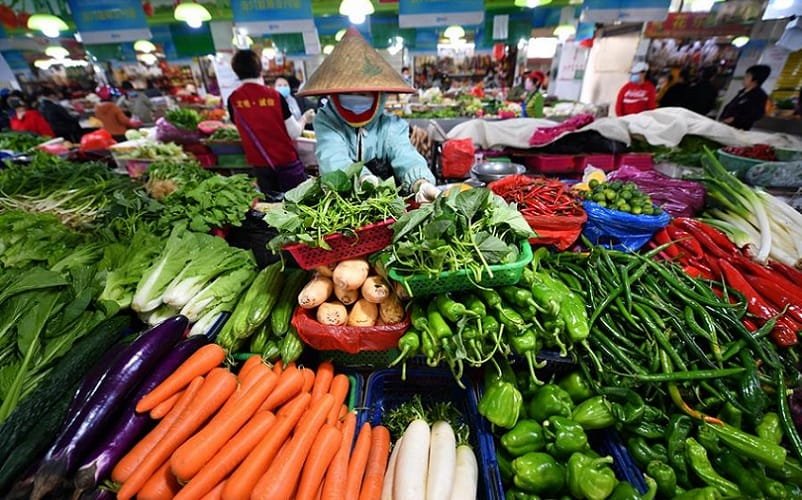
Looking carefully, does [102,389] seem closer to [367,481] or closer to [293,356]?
[293,356]

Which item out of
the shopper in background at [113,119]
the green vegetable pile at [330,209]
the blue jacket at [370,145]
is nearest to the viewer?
the green vegetable pile at [330,209]

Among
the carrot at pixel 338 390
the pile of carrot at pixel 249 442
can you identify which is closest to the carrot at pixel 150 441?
the pile of carrot at pixel 249 442

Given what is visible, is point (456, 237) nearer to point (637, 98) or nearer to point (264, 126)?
point (264, 126)

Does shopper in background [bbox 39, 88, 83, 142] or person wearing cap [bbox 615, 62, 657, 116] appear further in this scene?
shopper in background [bbox 39, 88, 83, 142]

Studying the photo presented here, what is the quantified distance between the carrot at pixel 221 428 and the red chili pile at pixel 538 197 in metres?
1.87

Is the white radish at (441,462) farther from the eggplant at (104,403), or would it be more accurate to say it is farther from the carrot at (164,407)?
the eggplant at (104,403)

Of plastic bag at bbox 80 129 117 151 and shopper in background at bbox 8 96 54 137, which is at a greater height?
shopper in background at bbox 8 96 54 137

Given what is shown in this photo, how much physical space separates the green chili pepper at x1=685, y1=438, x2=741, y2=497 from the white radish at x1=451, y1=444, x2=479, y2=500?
92 centimetres

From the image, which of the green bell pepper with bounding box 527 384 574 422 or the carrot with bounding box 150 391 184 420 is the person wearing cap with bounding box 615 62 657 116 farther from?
the carrot with bounding box 150 391 184 420

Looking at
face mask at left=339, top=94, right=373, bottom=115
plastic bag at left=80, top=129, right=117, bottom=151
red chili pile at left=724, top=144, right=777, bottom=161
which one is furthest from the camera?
plastic bag at left=80, top=129, right=117, bottom=151

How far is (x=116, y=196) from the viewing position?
281 centimetres

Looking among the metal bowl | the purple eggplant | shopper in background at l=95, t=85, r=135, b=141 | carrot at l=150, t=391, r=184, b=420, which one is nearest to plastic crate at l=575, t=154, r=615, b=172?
the metal bowl

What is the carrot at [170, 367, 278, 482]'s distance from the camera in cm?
125

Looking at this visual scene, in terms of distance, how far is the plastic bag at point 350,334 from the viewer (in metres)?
1.54
